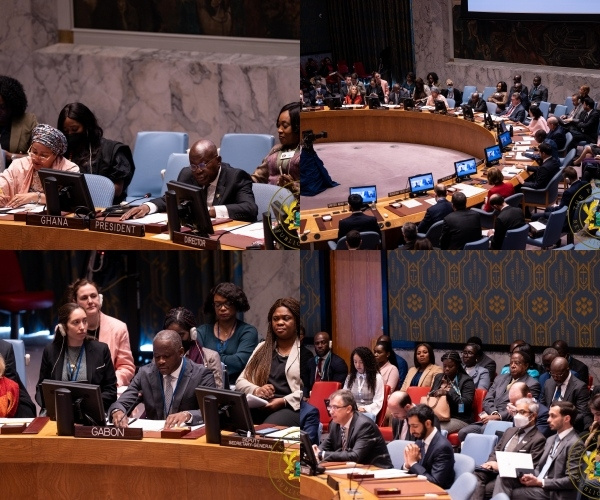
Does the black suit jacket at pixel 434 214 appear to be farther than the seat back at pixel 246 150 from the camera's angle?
No

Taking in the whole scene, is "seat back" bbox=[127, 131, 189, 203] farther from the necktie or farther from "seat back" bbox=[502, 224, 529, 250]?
"seat back" bbox=[502, 224, 529, 250]

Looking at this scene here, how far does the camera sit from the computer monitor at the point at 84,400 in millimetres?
5078

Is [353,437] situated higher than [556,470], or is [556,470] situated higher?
[353,437]

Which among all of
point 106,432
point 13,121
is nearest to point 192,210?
point 106,432

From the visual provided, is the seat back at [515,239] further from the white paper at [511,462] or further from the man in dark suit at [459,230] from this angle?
the white paper at [511,462]

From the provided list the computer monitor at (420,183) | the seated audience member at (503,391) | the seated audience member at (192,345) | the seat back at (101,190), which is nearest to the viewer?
the computer monitor at (420,183)

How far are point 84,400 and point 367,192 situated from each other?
1.66m

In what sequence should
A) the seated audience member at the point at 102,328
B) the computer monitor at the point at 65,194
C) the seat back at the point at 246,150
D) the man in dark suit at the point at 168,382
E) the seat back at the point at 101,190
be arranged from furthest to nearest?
the seat back at the point at 246,150 < the seat back at the point at 101,190 < the seated audience member at the point at 102,328 < the computer monitor at the point at 65,194 < the man in dark suit at the point at 168,382

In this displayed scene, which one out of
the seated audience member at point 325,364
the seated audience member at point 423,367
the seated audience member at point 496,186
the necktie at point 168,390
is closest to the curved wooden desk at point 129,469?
the necktie at point 168,390

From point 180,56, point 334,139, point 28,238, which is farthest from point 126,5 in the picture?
point 334,139

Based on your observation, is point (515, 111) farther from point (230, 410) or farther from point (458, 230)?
point (230, 410)

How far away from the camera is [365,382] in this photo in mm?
5180

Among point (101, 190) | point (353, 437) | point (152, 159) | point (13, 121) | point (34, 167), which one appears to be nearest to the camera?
point (353, 437)

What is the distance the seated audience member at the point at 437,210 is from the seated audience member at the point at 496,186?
17 cm
